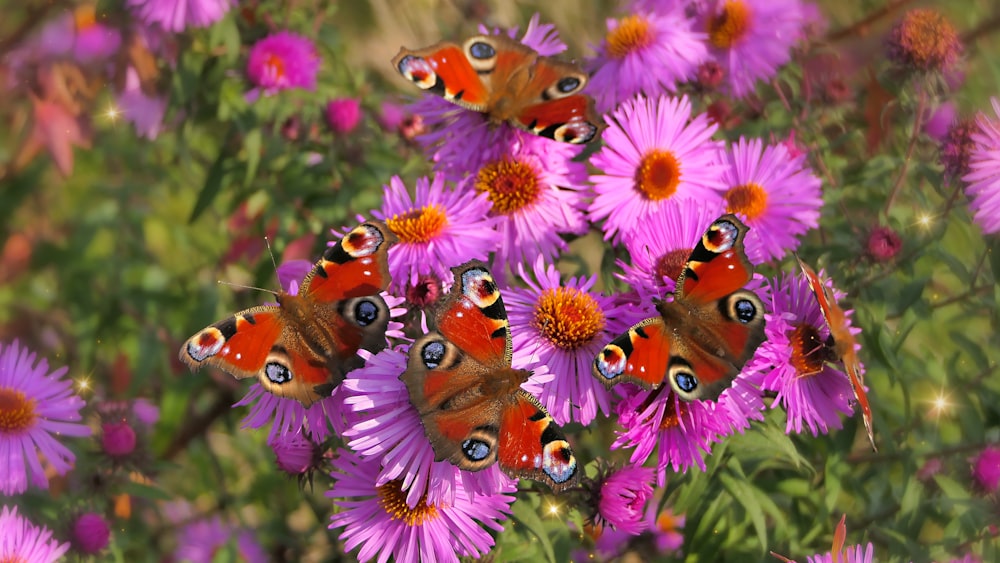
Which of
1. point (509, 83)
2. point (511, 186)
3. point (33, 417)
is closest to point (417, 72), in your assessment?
point (509, 83)

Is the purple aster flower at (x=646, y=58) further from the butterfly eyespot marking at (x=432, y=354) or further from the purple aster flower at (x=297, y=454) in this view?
the purple aster flower at (x=297, y=454)

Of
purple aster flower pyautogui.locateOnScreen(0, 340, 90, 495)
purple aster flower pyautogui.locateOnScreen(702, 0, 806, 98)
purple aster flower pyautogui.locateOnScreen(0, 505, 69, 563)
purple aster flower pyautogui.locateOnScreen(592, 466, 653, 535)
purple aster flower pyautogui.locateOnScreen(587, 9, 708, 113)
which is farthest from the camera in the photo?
purple aster flower pyautogui.locateOnScreen(702, 0, 806, 98)

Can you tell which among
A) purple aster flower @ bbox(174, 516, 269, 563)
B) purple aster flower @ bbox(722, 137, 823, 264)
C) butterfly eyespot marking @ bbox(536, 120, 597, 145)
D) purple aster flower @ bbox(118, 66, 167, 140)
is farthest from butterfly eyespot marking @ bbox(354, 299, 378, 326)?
purple aster flower @ bbox(118, 66, 167, 140)

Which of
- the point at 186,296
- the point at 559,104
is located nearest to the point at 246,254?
the point at 186,296

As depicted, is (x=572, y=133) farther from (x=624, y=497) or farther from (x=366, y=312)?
(x=624, y=497)

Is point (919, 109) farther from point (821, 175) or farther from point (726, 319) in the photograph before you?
point (726, 319)

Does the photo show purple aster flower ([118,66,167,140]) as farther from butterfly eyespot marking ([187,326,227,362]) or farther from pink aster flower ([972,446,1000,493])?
pink aster flower ([972,446,1000,493])
